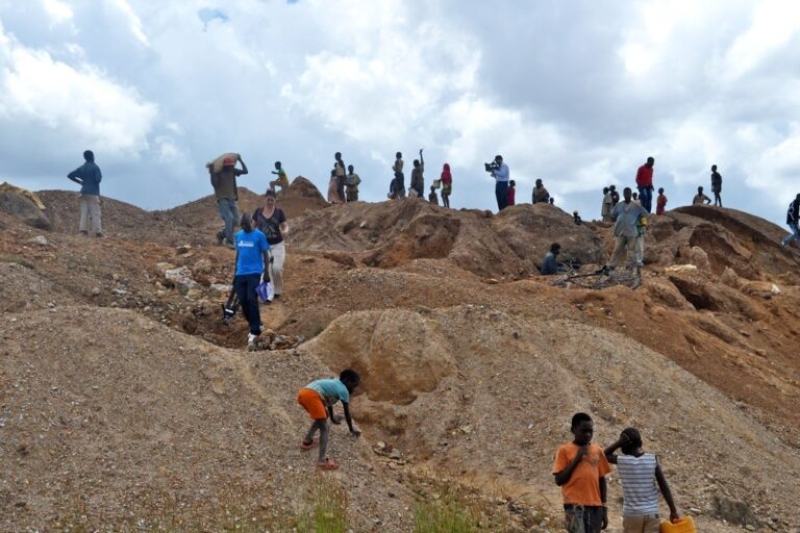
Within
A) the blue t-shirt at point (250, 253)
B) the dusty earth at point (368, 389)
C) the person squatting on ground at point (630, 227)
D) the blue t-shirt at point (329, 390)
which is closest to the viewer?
the dusty earth at point (368, 389)

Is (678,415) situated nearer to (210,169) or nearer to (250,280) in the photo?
(250,280)

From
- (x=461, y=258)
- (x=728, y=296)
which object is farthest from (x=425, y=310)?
(x=728, y=296)

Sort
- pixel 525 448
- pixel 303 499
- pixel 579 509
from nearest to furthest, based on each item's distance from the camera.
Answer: pixel 579 509
pixel 303 499
pixel 525 448

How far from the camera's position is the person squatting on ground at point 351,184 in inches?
833

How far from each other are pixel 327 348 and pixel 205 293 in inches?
129

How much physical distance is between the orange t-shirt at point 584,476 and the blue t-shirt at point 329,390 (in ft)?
6.11

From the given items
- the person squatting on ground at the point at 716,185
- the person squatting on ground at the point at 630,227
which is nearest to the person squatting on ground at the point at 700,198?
the person squatting on ground at the point at 716,185

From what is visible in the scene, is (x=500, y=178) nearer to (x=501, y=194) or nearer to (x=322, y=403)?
(x=501, y=194)

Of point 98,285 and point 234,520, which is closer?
point 234,520

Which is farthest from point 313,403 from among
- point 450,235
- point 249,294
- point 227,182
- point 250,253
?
point 450,235

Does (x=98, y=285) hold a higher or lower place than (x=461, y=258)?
lower

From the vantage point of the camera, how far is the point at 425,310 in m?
9.48

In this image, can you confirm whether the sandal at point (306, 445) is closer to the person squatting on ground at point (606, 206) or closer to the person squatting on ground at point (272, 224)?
the person squatting on ground at point (272, 224)

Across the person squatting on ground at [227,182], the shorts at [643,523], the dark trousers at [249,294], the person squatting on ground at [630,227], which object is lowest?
the shorts at [643,523]
